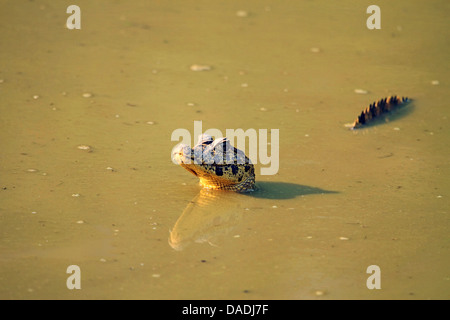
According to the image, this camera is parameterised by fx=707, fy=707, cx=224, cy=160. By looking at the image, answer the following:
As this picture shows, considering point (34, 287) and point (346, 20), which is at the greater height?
point (346, 20)

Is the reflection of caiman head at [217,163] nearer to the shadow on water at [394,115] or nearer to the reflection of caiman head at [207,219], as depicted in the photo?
the reflection of caiman head at [207,219]

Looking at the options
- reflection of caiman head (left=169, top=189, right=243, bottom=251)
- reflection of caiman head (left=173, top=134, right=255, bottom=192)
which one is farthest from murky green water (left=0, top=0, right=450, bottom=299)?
reflection of caiman head (left=173, top=134, right=255, bottom=192)

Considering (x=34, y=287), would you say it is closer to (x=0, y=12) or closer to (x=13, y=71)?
(x=13, y=71)

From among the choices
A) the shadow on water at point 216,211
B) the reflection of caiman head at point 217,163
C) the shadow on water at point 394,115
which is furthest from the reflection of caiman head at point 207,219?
the shadow on water at point 394,115

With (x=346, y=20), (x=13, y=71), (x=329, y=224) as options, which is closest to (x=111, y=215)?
(x=329, y=224)

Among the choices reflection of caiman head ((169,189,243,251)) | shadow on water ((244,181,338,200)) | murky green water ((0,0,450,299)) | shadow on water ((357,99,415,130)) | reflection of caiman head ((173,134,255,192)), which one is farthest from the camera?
shadow on water ((357,99,415,130))

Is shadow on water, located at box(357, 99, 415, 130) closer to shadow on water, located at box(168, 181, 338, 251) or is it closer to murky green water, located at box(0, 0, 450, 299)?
murky green water, located at box(0, 0, 450, 299)

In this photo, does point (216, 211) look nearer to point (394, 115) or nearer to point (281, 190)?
point (281, 190)
